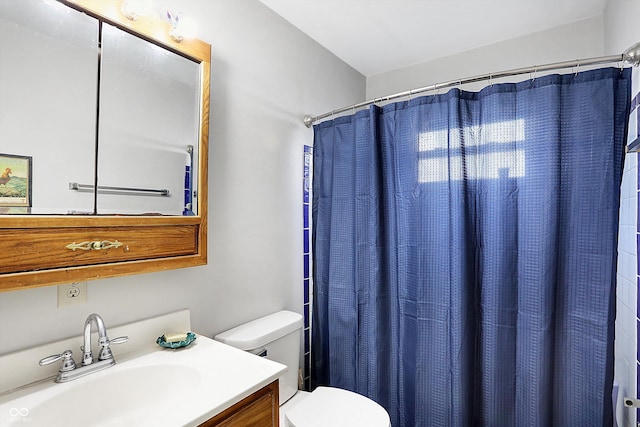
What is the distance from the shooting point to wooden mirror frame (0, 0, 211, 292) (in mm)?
930

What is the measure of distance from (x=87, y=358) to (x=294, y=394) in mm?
1042

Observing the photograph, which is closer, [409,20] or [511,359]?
[511,359]

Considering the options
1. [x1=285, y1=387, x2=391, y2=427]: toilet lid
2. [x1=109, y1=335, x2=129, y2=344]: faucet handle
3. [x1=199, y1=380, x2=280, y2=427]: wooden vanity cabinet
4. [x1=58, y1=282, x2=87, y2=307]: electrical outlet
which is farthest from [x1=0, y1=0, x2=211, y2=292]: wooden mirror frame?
[x1=285, y1=387, x2=391, y2=427]: toilet lid

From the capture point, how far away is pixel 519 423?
1.42 m

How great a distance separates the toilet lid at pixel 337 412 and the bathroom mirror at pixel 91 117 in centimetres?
102

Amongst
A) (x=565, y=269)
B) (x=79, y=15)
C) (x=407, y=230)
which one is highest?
(x=79, y=15)

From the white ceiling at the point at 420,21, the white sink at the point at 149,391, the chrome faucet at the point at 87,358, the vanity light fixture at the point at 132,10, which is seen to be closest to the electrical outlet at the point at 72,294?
the chrome faucet at the point at 87,358

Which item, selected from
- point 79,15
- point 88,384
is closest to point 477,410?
point 88,384

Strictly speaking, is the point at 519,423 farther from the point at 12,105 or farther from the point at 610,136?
the point at 12,105

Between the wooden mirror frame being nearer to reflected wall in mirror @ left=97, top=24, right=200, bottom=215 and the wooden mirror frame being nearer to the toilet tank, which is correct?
reflected wall in mirror @ left=97, top=24, right=200, bottom=215

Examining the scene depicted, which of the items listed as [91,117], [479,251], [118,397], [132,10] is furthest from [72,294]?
[479,251]

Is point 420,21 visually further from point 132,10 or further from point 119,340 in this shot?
point 119,340

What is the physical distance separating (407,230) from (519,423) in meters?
0.96

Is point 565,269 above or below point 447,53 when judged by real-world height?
below
